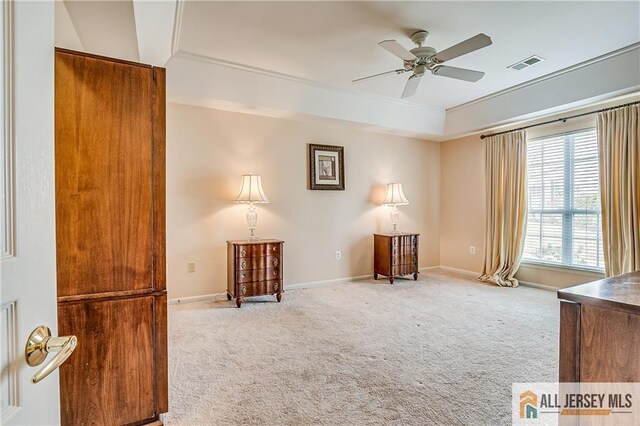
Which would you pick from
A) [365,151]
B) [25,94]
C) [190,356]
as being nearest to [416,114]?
[365,151]

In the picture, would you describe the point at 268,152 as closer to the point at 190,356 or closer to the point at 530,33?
the point at 190,356

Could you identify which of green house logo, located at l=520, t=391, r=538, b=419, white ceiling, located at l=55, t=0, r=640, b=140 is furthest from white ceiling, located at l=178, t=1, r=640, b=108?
green house logo, located at l=520, t=391, r=538, b=419

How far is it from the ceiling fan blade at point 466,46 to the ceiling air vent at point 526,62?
1.32m

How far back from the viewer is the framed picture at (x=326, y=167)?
4.82 meters

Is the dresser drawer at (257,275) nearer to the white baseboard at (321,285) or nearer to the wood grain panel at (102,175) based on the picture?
the white baseboard at (321,285)

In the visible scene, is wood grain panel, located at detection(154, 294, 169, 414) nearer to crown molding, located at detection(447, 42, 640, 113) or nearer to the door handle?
the door handle

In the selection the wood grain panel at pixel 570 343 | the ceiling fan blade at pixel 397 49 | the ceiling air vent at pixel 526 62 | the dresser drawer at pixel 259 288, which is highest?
the ceiling air vent at pixel 526 62

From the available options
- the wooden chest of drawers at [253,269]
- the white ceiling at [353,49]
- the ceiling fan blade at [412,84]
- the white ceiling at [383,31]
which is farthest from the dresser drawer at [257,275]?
the ceiling fan blade at [412,84]

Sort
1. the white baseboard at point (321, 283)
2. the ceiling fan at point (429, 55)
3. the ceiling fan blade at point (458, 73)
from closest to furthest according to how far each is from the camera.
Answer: the ceiling fan at point (429, 55) → the ceiling fan blade at point (458, 73) → the white baseboard at point (321, 283)

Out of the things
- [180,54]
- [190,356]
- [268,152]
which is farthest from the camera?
[268,152]

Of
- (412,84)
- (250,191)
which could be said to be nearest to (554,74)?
(412,84)

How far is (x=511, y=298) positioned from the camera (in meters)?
4.15

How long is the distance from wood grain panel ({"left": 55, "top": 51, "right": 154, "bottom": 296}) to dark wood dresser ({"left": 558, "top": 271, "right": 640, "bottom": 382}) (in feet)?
6.17

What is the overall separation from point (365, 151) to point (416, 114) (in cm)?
98
